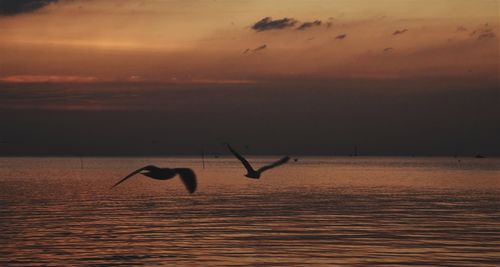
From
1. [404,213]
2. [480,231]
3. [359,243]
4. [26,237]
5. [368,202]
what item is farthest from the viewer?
[368,202]

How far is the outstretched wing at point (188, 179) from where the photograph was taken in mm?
19516

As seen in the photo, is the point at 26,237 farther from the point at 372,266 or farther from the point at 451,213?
the point at 451,213

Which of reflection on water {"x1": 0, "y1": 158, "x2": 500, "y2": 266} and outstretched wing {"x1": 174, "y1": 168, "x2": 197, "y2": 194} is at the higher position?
reflection on water {"x1": 0, "y1": 158, "x2": 500, "y2": 266}

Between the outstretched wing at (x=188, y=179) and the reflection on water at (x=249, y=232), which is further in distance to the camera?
the reflection on water at (x=249, y=232)

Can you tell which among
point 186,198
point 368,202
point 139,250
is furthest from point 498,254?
point 186,198

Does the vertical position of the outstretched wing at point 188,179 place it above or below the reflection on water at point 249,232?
below

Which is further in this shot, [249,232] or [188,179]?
[249,232]

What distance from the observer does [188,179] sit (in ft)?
65.3

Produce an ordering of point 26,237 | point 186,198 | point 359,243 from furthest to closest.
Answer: point 186,198
point 26,237
point 359,243

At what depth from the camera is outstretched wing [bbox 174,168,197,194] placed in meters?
19.5

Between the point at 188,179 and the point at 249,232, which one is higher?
the point at 249,232

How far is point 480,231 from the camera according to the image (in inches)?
1736

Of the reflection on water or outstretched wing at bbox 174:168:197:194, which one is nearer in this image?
outstretched wing at bbox 174:168:197:194

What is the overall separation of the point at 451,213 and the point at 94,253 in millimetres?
31086
